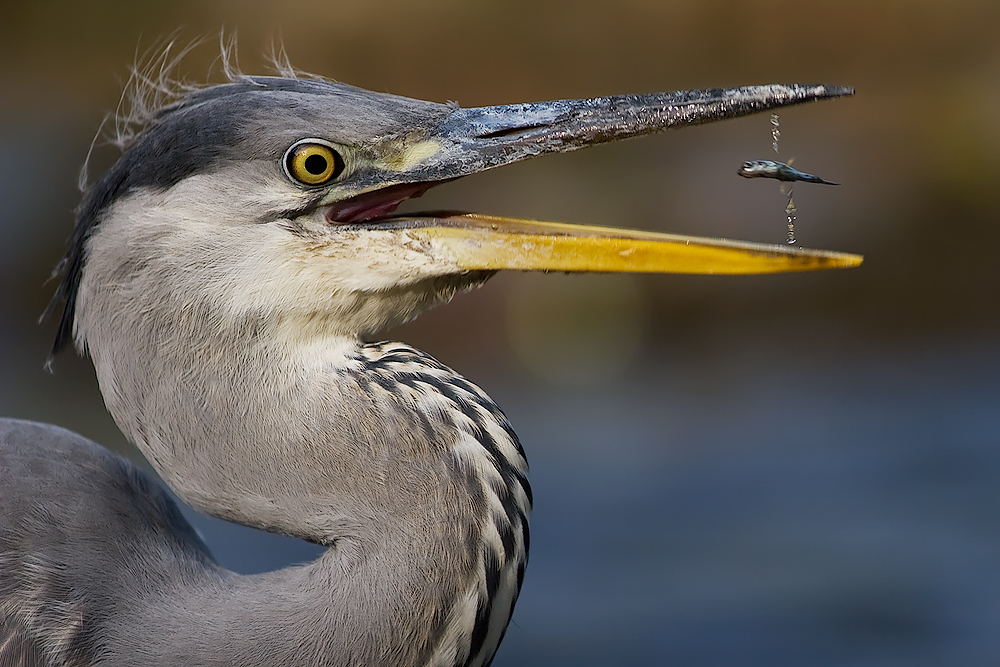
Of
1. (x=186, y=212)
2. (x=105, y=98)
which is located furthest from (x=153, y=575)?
(x=105, y=98)

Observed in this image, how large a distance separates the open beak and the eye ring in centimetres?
8

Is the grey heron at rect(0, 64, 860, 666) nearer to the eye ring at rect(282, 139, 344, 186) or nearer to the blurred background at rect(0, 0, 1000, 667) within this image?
the eye ring at rect(282, 139, 344, 186)

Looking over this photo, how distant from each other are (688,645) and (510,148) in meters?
3.50

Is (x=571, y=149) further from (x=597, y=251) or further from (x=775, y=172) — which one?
(x=775, y=172)

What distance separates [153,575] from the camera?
6.81 ft

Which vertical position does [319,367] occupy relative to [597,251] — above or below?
below

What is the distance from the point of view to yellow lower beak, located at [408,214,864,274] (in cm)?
197

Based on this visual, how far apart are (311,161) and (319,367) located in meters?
0.37

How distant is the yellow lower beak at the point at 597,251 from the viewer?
6.48ft

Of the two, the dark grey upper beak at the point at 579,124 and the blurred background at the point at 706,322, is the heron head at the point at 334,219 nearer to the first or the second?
the dark grey upper beak at the point at 579,124

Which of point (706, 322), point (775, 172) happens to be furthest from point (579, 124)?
point (706, 322)

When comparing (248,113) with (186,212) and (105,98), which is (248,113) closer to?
(186,212)

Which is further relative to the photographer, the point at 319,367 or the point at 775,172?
the point at 775,172

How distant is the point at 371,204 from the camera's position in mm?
2041
